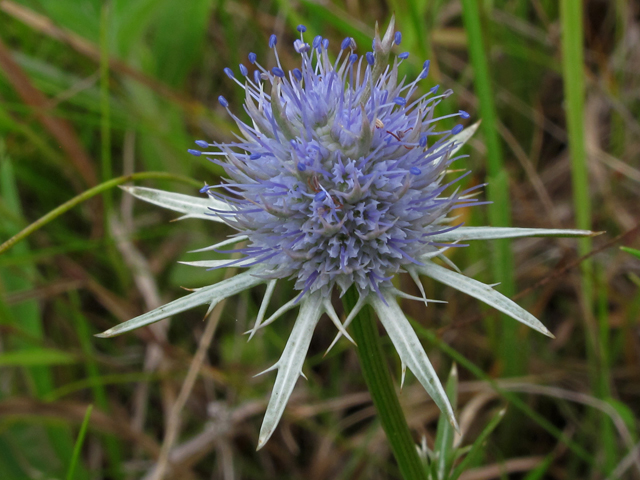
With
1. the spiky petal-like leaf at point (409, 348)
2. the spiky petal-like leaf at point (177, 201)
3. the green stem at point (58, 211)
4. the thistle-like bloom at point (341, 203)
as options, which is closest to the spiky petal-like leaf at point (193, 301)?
the thistle-like bloom at point (341, 203)

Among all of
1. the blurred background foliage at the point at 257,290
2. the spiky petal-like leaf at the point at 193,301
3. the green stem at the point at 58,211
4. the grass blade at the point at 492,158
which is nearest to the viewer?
the spiky petal-like leaf at the point at 193,301

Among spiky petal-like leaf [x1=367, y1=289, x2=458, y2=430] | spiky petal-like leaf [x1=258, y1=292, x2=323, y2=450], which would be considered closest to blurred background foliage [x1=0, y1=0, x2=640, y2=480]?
spiky petal-like leaf [x1=367, y1=289, x2=458, y2=430]

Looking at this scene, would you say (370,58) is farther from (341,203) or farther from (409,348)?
(409,348)

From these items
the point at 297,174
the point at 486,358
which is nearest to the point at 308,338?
the point at 297,174

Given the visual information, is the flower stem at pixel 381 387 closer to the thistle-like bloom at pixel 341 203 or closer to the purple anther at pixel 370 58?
the thistle-like bloom at pixel 341 203

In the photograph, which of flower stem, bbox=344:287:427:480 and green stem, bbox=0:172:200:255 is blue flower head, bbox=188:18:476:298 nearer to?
flower stem, bbox=344:287:427:480

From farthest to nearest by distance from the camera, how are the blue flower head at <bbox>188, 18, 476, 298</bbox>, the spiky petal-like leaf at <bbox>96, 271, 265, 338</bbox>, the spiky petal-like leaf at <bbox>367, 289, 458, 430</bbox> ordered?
1. the blue flower head at <bbox>188, 18, 476, 298</bbox>
2. the spiky petal-like leaf at <bbox>96, 271, 265, 338</bbox>
3. the spiky petal-like leaf at <bbox>367, 289, 458, 430</bbox>
